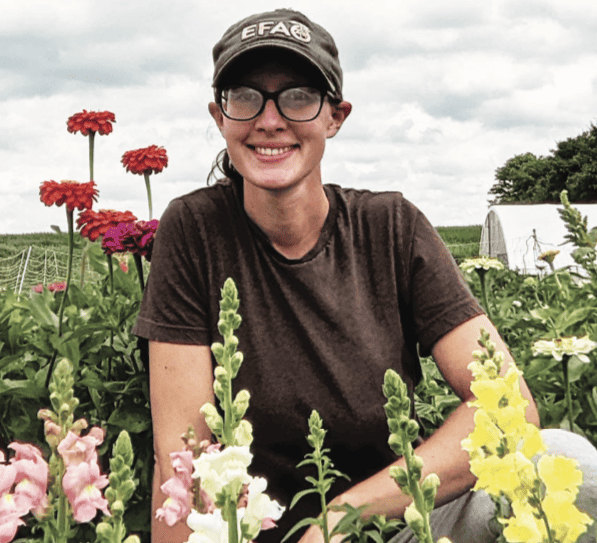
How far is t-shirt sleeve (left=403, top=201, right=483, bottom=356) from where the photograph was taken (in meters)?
2.26

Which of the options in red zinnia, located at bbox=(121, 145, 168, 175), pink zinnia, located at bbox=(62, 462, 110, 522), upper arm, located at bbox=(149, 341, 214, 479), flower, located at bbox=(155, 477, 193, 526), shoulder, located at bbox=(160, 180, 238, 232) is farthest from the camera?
red zinnia, located at bbox=(121, 145, 168, 175)

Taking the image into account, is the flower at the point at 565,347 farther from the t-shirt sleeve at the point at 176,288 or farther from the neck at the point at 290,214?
the t-shirt sleeve at the point at 176,288

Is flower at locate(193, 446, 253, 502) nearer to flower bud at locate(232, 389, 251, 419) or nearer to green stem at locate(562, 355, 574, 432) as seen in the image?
flower bud at locate(232, 389, 251, 419)

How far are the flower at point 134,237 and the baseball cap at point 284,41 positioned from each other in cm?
69

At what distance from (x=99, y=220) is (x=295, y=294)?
109 cm

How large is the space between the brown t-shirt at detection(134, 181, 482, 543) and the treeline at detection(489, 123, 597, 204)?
38.7 meters

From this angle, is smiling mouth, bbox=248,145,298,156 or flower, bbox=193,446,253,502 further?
smiling mouth, bbox=248,145,298,156

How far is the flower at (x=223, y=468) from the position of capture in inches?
29.1

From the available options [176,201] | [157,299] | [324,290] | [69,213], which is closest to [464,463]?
[324,290]

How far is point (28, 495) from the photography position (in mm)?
1110

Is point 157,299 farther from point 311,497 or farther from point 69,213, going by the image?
point 69,213

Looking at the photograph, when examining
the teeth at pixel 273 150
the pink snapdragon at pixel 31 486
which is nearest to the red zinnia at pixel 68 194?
the teeth at pixel 273 150

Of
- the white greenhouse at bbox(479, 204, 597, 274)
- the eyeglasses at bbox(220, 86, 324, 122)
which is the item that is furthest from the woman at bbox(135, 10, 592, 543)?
the white greenhouse at bbox(479, 204, 597, 274)

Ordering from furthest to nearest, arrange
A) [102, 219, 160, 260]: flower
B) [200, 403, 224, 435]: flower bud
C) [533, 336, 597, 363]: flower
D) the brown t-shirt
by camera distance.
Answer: [102, 219, 160, 260]: flower, [533, 336, 597, 363]: flower, the brown t-shirt, [200, 403, 224, 435]: flower bud
